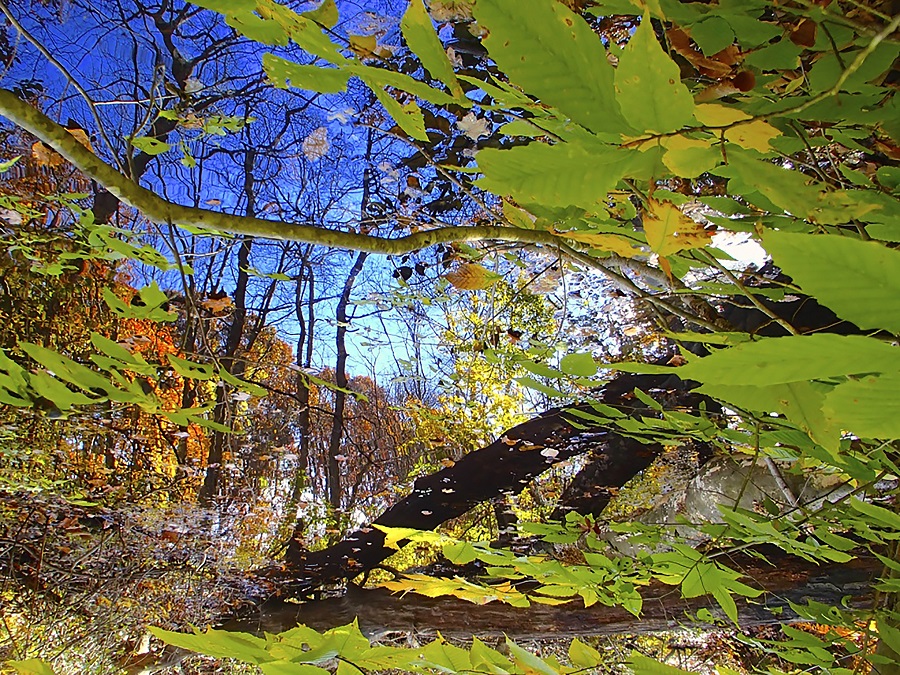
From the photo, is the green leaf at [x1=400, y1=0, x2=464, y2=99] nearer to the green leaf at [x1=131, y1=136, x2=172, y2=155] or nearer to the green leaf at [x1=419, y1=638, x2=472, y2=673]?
the green leaf at [x1=419, y1=638, x2=472, y2=673]

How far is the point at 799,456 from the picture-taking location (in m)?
0.43

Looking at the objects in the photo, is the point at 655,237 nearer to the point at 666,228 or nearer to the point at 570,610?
the point at 666,228

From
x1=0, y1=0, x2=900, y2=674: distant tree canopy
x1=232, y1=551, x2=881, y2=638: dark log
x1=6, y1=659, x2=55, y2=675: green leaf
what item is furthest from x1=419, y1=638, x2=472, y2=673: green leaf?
x1=232, y1=551, x2=881, y2=638: dark log

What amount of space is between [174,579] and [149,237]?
1.45m

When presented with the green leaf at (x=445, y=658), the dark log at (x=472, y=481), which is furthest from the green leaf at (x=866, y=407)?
the dark log at (x=472, y=481)

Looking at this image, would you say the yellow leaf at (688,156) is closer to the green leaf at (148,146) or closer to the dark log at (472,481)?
the green leaf at (148,146)

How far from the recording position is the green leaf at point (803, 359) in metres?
0.08

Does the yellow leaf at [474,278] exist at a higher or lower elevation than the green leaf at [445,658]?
higher

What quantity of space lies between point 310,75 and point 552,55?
12 centimetres

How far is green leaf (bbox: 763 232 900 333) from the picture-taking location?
83 millimetres

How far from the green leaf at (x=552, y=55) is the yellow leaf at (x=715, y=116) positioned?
0.05m

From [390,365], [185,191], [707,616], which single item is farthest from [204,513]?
[707,616]

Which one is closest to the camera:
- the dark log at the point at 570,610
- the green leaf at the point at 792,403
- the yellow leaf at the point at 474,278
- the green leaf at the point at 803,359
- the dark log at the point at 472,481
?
the green leaf at the point at 803,359

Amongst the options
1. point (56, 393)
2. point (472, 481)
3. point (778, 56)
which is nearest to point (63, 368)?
point (56, 393)
